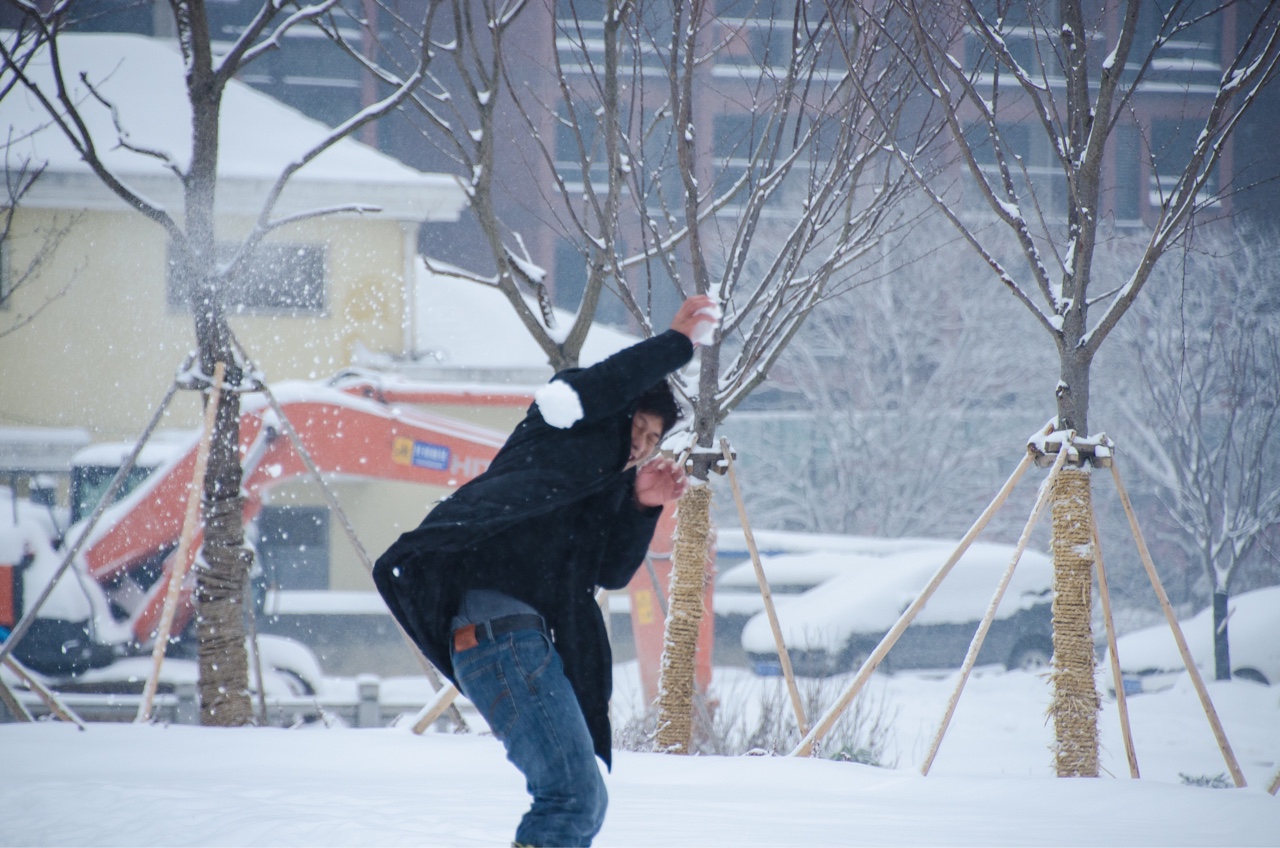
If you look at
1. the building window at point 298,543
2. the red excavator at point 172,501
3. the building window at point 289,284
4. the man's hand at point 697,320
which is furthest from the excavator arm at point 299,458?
the building window at point 298,543

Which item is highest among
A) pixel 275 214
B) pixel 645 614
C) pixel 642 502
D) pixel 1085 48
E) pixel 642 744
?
pixel 275 214

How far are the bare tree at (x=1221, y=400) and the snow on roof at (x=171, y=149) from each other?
857 cm

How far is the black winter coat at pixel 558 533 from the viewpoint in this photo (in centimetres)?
222

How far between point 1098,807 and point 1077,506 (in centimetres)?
118

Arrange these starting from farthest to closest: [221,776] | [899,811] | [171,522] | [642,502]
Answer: [171,522] < [221,776] < [899,811] < [642,502]

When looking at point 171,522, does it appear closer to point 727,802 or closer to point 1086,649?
point 727,802

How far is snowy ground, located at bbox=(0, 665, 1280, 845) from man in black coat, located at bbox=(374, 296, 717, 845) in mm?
984

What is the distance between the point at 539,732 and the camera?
2160 millimetres

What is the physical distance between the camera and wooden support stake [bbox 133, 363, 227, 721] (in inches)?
187

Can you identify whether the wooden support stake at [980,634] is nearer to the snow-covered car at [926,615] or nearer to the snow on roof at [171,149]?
the snow-covered car at [926,615]

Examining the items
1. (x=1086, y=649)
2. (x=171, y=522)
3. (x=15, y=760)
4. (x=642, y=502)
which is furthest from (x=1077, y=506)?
(x=171, y=522)

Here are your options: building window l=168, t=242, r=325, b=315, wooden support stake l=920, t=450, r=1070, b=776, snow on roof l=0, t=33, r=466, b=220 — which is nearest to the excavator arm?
wooden support stake l=920, t=450, r=1070, b=776

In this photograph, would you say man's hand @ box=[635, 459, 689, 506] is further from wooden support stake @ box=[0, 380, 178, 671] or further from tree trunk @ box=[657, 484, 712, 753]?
wooden support stake @ box=[0, 380, 178, 671]

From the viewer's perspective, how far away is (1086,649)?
422cm
